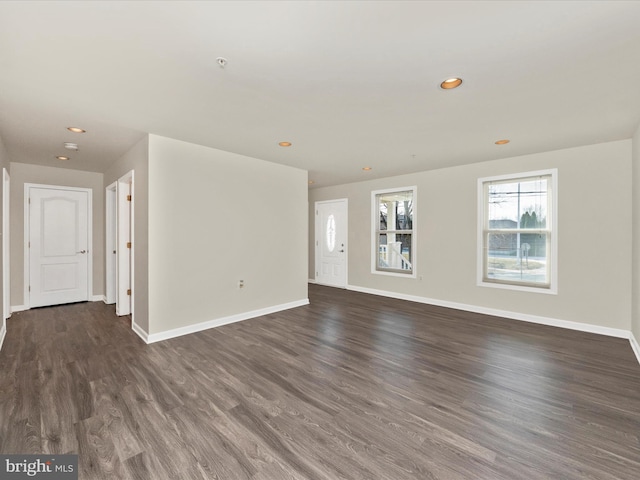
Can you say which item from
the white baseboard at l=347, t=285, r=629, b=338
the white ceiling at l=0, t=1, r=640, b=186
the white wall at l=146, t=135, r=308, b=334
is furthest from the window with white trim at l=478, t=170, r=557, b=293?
the white wall at l=146, t=135, r=308, b=334

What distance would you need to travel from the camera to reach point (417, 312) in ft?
16.0

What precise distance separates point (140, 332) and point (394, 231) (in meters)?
4.70

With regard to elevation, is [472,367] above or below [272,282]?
below

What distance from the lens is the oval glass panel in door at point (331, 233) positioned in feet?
23.9

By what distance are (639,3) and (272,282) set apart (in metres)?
4.52

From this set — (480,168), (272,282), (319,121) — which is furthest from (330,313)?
(480,168)

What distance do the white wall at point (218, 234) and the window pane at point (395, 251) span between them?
6.51ft

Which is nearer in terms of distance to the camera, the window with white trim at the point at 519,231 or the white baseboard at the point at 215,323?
the white baseboard at the point at 215,323

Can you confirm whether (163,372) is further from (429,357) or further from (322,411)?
(429,357)

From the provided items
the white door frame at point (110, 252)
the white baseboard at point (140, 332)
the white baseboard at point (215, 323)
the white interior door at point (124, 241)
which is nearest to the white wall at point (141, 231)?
the white baseboard at point (140, 332)

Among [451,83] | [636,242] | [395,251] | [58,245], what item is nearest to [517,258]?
[636,242]

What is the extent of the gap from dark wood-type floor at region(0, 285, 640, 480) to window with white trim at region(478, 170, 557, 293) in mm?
968

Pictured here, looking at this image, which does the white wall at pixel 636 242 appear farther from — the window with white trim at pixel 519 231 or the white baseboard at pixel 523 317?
the window with white trim at pixel 519 231

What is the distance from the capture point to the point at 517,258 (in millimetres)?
4598
